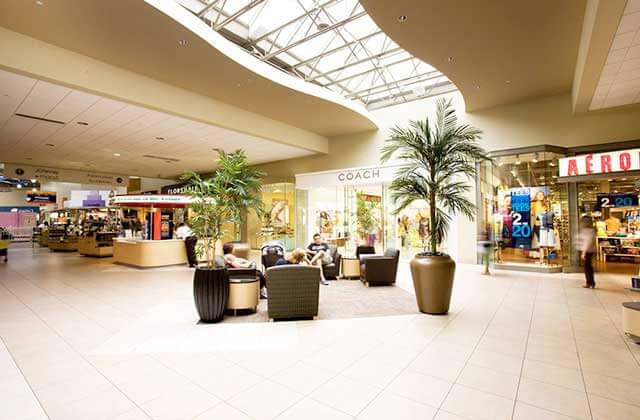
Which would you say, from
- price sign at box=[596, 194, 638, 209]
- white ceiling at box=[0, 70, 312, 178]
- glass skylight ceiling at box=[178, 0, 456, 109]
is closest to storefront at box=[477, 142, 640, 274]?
price sign at box=[596, 194, 638, 209]

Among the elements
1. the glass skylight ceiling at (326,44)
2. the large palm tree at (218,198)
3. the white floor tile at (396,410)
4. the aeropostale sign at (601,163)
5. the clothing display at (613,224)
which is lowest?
the white floor tile at (396,410)

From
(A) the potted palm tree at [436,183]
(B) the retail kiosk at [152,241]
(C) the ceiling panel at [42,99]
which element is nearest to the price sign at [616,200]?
(A) the potted palm tree at [436,183]

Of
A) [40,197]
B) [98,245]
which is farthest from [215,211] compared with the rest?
[40,197]

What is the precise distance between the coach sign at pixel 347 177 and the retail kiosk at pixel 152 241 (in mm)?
4928

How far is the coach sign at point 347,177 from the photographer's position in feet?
37.1

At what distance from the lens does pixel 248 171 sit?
512 cm

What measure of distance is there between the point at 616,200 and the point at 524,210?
4755 millimetres

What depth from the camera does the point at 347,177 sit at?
40.1ft

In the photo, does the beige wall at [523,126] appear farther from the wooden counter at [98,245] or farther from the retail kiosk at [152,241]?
the wooden counter at [98,245]

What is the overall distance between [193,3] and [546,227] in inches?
463

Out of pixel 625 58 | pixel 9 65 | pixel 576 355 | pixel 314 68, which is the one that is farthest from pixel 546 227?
pixel 9 65

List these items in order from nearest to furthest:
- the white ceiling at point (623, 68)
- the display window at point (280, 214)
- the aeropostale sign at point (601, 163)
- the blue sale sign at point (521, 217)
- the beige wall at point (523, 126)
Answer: the white ceiling at point (623, 68), the aeropostale sign at point (601, 163), the beige wall at point (523, 126), the blue sale sign at point (521, 217), the display window at point (280, 214)

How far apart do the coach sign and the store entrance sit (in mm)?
6381

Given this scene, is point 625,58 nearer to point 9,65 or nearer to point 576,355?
point 576,355
